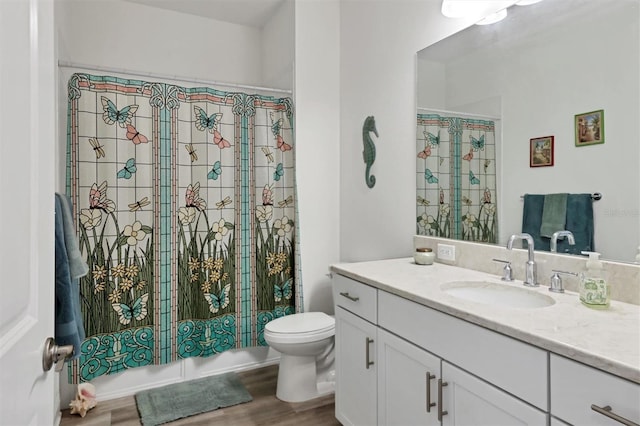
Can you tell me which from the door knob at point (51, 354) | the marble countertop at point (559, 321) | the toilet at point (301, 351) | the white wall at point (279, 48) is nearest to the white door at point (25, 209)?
the door knob at point (51, 354)

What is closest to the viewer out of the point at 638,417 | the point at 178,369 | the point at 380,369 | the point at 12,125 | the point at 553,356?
the point at 12,125

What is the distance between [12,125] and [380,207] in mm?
1993

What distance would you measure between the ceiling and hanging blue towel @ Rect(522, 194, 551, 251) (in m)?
2.32

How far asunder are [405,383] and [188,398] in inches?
59.2

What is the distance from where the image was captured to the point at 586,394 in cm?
85

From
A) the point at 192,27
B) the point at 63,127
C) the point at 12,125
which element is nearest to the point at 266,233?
the point at 63,127

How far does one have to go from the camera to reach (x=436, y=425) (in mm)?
1287

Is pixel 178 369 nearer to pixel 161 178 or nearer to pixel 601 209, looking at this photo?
pixel 161 178

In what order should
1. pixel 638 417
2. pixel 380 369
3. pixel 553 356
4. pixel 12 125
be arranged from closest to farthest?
pixel 12 125
pixel 638 417
pixel 553 356
pixel 380 369

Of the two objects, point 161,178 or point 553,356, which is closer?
point 553,356

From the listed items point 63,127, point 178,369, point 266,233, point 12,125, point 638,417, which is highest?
point 63,127

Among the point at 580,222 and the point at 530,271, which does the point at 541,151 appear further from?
the point at 530,271

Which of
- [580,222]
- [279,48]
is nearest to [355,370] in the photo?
[580,222]

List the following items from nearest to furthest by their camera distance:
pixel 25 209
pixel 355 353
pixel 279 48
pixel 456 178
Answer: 1. pixel 25 209
2. pixel 355 353
3. pixel 456 178
4. pixel 279 48
